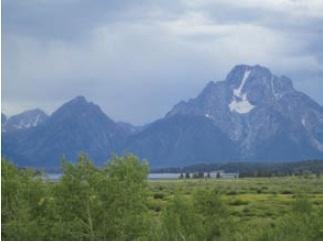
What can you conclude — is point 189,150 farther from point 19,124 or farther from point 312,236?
point 312,236

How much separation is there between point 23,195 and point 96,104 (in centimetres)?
15568

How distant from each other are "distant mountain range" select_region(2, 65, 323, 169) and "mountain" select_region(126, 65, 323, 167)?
0.24 meters

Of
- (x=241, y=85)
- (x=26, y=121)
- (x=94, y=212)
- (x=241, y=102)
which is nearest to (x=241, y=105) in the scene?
(x=241, y=102)

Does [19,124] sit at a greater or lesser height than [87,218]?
greater

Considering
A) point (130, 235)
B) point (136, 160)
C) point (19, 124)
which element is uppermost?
point (19, 124)

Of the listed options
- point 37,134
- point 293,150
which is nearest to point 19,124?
point 37,134

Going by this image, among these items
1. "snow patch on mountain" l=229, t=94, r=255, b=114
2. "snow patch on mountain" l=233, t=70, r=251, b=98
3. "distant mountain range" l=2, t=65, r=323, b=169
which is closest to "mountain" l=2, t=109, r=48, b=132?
"distant mountain range" l=2, t=65, r=323, b=169

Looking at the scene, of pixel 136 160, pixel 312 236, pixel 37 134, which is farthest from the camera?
pixel 37 134

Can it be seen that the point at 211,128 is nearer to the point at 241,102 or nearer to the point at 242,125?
the point at 242,125

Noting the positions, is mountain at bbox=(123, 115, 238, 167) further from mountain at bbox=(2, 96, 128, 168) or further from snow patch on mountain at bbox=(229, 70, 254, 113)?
snow patch on mountain at bbox=(229, 70, 254, 113)

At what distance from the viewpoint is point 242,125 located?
172 meters

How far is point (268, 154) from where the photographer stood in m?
152

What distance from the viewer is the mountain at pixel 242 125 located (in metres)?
152

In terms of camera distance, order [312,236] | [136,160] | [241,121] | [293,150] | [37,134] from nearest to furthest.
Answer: [312,236] < [136,160] < [37,134] < [293,150] < [241,121]
